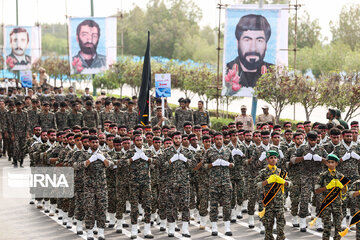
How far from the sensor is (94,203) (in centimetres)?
1220

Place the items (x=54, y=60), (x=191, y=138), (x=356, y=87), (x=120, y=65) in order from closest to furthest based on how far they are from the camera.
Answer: (x=191, y=138) → (x=356, y=87) → (x=120, y=65) → (x=54, y=60)

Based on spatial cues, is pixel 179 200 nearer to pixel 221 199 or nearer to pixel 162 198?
pixel 162 198

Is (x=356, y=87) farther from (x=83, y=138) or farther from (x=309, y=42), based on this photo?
(x=309, y=42)

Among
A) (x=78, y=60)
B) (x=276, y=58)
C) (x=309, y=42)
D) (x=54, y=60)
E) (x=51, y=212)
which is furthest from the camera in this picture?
(x=309, y=42)

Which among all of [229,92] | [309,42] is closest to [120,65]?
[229,92]

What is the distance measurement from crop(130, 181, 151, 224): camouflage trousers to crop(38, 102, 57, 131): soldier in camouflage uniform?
855 cm

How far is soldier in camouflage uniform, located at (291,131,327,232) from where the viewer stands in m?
12.9

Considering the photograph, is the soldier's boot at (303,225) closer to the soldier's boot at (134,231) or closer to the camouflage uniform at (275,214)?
the camouflage uniform at (275,214)

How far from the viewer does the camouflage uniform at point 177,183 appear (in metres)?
12.6

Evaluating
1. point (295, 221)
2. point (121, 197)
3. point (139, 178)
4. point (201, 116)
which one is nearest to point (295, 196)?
point (295, 221)

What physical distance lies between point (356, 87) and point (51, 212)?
10.7 meters

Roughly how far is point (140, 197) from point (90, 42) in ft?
75.0

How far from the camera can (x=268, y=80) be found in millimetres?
21578

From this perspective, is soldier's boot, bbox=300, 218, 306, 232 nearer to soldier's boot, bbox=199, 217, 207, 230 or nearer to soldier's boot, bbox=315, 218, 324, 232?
soldier's boot, bbox=315, 218, 324, 232
